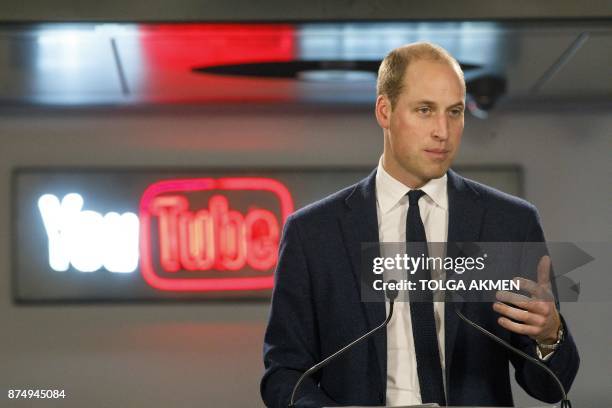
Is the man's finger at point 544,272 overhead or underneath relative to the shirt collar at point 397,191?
underneath

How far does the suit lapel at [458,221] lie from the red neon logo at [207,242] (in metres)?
2.57

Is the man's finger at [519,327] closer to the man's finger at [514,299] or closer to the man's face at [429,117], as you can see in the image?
the man's finger at [514,299]

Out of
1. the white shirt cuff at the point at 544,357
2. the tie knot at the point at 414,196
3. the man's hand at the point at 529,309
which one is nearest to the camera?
the man's hand at the point at 529,309

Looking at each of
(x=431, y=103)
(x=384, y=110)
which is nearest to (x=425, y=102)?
(x=431, y=103)

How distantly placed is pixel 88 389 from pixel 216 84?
57.7 inches

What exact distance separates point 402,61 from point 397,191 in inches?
9.1

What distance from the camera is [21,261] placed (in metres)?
4.27

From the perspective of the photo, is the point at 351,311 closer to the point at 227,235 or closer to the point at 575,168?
the point at 227,235

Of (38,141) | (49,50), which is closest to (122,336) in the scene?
(38,141)

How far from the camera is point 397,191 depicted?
1.71 m

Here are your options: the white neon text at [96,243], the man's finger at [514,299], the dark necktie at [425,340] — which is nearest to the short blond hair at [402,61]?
the dark necktie at [425,340]

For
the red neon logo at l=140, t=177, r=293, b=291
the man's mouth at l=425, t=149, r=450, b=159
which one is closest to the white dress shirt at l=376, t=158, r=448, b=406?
the man's mouth at l=425, t=149, r=450, b=159

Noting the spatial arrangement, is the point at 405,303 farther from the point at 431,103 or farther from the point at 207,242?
the point at 207,242

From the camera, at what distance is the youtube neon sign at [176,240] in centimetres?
425
